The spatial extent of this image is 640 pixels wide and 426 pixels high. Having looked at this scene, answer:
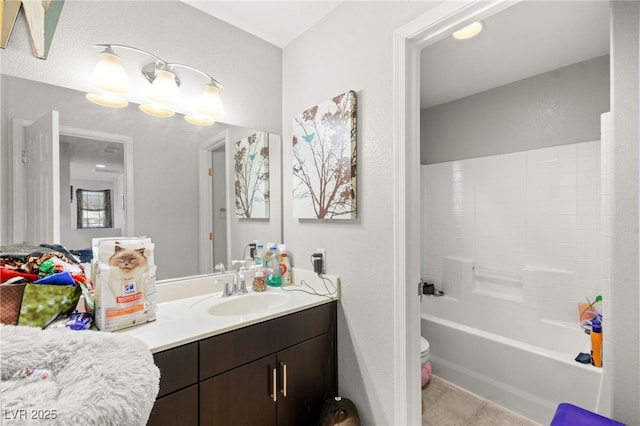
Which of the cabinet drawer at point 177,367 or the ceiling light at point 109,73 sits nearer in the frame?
the cabinet drawer at point 177,367

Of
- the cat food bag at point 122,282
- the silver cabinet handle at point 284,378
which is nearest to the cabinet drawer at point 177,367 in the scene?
the cat food bag at point 122,282

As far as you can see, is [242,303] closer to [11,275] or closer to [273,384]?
[273,384]

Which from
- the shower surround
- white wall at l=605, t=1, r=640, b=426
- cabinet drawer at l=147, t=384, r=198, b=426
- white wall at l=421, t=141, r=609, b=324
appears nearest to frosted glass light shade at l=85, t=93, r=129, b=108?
cabinet drawer at l=147, t=384, r=198, b=426

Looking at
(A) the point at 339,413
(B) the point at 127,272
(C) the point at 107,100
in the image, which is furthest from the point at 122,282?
(A) the point at 339,413

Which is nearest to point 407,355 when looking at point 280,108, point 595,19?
point 280,108

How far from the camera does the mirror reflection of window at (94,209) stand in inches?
49.5

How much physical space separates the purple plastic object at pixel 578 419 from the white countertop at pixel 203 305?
40.2 inches

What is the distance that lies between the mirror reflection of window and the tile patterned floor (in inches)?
83.5

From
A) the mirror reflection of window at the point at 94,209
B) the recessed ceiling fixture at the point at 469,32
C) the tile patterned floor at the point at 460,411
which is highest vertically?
the recessed ceiling fixture at the point at 469,32

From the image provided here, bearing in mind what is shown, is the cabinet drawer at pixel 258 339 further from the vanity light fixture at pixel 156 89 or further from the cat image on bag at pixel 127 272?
the vanity light fixture at pixel 156 89

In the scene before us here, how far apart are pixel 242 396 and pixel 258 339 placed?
0.73 ft

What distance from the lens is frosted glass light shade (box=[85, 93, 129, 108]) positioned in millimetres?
1273

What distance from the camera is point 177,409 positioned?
98 cm

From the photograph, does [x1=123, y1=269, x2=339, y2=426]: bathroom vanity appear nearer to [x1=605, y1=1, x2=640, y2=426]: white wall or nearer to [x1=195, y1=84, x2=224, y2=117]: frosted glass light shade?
[x1=195, y1=84, x2=224, y2=117]: frosted glass light shade
